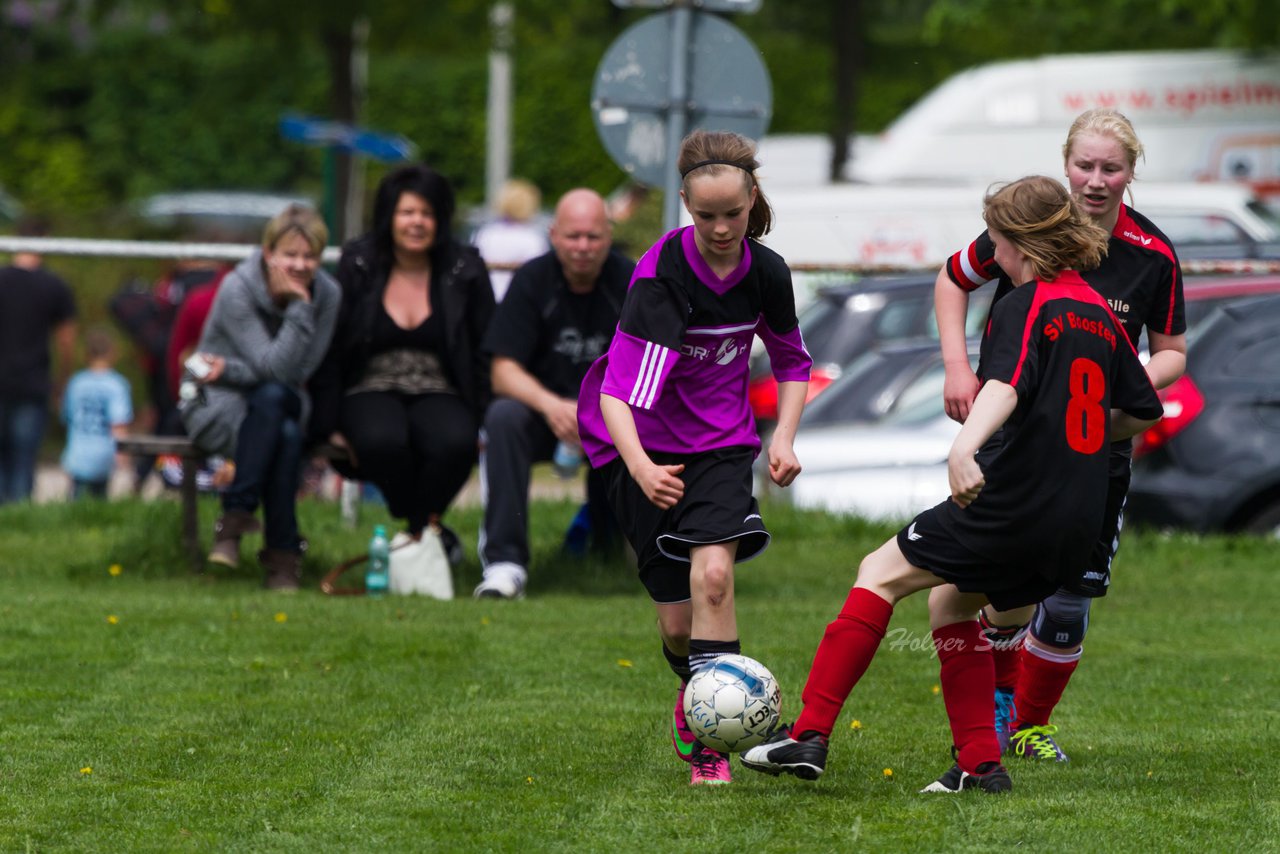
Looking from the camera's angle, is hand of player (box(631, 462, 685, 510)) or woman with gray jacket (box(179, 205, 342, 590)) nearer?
hand of player (box(631, 462, 685, 510))

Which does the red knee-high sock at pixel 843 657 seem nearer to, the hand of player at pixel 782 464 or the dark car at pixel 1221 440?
the hand of player at pixel 782 464

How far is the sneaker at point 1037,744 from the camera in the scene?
Result: 19.6 feet

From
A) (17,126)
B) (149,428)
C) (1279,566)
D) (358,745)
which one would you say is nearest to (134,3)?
(149,428)

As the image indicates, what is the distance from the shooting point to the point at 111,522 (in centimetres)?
1126

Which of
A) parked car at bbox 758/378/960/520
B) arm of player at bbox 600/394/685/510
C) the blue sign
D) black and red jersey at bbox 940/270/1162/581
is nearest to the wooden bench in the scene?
parked car at bbox 758/378/960/520

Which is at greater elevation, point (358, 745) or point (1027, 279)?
point (1027, 279)

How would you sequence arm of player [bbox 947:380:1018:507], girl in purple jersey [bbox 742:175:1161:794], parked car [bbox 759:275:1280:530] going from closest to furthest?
arm of player [bbox 947:380:1018:507], girl in purple jersey [bbox 742:175:1161:794], parked car [bbox 759:275:1280:530]

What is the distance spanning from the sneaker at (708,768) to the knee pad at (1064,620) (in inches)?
41.8

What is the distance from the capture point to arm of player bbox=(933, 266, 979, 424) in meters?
5.47

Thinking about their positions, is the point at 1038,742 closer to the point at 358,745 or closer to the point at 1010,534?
the point at 1010,534

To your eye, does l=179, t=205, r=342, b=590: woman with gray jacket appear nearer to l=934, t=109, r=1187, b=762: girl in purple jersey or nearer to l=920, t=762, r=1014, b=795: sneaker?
l=934, t=109, r=1187, b=762: girl in purple jersey

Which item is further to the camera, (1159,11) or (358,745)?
(1159,11)

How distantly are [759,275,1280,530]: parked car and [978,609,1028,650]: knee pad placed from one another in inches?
199

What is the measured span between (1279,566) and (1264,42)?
1232cm
